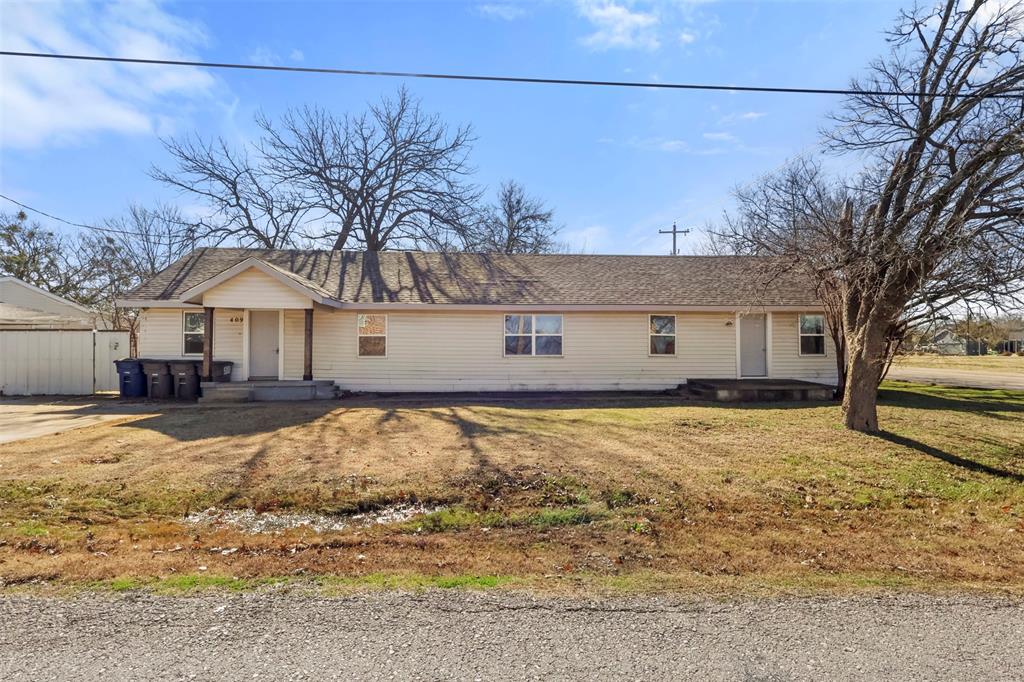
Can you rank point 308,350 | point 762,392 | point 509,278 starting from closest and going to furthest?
point 762,392 → point 308,350 → point 509,278

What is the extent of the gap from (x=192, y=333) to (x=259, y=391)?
3.37 metres

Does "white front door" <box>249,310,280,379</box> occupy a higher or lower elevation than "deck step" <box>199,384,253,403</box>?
higher

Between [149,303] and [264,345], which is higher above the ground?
[149,303]

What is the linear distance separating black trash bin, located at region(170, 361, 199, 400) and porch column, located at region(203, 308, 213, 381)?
38cm

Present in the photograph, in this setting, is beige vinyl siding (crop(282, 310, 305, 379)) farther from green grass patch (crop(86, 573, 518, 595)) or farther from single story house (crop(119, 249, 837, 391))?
green grass patch (crop(86, 573, 518, 595))

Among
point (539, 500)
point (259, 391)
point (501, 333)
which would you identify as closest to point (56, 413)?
point (259, 391)

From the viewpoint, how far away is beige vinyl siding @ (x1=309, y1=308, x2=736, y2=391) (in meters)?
15.5

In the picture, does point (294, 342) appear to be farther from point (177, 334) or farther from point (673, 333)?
point (673, 333)

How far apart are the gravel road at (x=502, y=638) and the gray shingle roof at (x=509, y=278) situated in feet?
40.2

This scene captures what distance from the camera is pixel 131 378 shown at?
46.8 ft

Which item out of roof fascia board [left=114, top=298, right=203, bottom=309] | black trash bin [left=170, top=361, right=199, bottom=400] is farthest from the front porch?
roof fascia board [left=114, top=298, right=203, bottom=309]

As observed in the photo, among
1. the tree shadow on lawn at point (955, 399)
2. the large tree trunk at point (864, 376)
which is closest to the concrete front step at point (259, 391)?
the large tree trunk at point (864, 376)

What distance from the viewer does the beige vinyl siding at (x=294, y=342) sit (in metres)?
15.2

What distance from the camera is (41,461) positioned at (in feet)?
23.4
